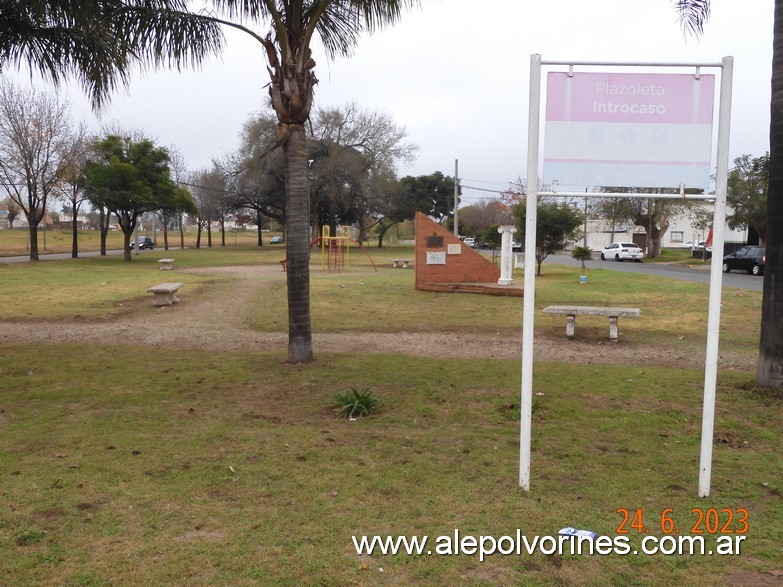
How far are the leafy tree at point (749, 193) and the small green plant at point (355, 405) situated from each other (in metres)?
36.5

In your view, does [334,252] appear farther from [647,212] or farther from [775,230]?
[775,230]

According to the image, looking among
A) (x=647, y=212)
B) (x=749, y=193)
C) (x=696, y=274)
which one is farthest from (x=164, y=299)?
(x=647, y=212)

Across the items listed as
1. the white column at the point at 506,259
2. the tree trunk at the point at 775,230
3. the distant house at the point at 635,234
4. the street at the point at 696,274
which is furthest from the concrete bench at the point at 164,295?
the distant house at the point at 635,234

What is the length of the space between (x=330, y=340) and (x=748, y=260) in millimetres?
26263

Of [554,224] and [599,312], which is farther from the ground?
[554,224]

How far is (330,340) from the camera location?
10500mm

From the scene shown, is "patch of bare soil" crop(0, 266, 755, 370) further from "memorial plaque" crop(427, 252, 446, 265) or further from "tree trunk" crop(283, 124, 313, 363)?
"memorial plaque" crop(427, 252, 446, 265)

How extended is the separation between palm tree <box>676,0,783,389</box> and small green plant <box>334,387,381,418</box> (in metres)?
3.85

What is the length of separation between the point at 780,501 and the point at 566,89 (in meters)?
2.73

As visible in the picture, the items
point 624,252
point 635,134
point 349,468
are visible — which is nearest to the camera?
point 635,134

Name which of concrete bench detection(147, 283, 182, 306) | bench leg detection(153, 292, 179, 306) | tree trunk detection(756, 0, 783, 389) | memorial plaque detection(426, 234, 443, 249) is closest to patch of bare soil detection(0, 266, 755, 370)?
concrete bench detection(147, 283, 182, 306)

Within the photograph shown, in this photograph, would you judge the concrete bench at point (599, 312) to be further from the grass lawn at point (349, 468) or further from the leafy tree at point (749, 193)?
the leafy tree at point (749, 193)

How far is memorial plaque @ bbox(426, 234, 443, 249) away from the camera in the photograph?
1997 cm

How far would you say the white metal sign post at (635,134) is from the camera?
3.81 meters
